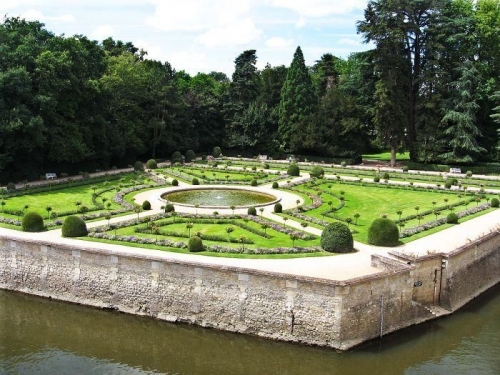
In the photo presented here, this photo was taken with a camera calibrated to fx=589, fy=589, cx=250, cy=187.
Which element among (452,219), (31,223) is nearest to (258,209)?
(452,219)

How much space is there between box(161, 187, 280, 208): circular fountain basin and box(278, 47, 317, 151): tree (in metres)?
21.8

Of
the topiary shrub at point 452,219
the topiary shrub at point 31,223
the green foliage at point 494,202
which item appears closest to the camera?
the topiary shrub at point 31,223

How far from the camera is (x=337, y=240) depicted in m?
24.5

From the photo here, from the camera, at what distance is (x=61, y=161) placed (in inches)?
1778

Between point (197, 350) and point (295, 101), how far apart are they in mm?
45203

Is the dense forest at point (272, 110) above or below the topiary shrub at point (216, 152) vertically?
above

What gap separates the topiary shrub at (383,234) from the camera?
84.3 feet

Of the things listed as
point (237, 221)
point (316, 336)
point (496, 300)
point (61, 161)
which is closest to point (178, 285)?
point (316, 336)

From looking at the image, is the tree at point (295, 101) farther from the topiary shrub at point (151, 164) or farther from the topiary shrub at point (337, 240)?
the topiary shrub at point (337, 240)

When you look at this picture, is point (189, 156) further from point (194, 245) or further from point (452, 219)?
point (194, 245)

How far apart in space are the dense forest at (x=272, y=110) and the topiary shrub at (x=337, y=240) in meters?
23.4

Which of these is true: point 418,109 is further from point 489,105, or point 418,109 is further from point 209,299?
point 209,299

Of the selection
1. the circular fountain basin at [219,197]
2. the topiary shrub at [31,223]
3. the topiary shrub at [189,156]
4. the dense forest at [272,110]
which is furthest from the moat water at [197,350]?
the topiary shrub at [189,156]

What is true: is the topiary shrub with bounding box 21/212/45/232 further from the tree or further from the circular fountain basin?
the tree
